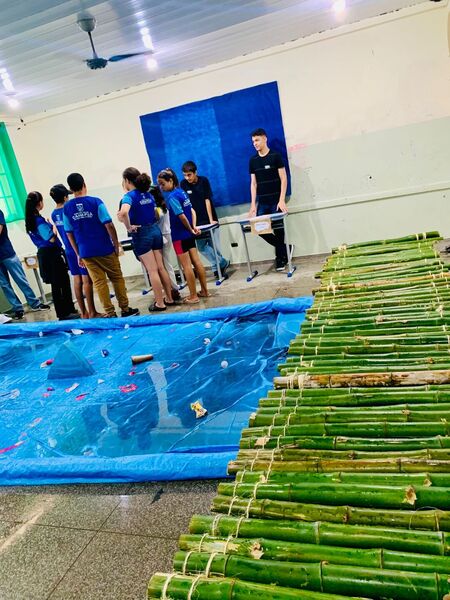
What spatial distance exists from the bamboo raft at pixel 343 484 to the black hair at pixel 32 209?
403 centimetres

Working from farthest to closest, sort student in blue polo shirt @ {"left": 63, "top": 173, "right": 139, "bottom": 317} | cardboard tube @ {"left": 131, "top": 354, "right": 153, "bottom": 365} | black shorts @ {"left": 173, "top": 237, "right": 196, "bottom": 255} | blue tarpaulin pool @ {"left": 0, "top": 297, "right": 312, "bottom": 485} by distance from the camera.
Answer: black shorts @ {"left": 173, "top": 237, "right": 196, "bottom": 255}
student in blue polo shirt @ {"left": 63, "top": 173, "right": 139, "bottom": 317}
cardboard tube @ {"left": 131, "top": 354, "right": 153, "bottom": 365}
blue tarpaulin pool @ {"left": 0, "top": 297, "right": 312, "bottom": 485}

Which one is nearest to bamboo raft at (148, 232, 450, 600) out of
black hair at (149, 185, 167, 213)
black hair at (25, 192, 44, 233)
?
black hair at (149, 185, 167, 213)

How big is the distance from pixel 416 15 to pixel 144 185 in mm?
3815

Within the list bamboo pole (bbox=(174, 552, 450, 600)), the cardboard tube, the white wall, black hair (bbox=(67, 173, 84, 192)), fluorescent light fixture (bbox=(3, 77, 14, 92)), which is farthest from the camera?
the white wall

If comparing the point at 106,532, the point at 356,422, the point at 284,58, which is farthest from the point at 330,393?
the point at 284,58

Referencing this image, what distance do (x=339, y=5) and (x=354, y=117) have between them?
142cm

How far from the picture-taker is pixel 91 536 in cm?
181

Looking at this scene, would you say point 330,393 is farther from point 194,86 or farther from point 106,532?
point 194,86

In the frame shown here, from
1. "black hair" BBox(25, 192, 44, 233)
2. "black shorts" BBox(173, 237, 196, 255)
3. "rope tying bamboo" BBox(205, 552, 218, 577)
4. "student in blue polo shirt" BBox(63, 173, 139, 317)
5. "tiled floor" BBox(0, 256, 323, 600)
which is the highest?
"black hair" BBox(25, 192, 44, 233)

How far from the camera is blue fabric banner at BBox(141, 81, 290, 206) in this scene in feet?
18.9

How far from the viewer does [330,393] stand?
59.7 inches

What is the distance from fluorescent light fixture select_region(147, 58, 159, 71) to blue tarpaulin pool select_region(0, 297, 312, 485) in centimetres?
319

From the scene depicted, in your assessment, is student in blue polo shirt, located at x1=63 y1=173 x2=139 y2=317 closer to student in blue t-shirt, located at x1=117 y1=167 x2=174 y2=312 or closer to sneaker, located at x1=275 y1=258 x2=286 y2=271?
student in blue t-shirt, located at x1=117 y1=167 x2=174 y2=312

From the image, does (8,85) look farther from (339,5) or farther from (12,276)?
(339,5)
